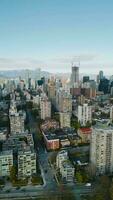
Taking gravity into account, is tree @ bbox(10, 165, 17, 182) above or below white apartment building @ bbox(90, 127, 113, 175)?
below

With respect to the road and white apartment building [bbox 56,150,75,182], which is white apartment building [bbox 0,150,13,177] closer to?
the road

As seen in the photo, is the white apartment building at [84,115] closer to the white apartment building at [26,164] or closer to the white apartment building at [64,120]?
the white apartment building at [64,120]

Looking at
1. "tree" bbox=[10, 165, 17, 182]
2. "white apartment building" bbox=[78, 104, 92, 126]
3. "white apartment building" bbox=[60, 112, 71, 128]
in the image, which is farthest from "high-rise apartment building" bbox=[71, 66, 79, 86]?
"tree" bbox=[10, 165, 17, 182]

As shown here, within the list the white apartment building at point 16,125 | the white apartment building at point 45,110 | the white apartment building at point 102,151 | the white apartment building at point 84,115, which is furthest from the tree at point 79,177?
the white apartment building at point 45,110

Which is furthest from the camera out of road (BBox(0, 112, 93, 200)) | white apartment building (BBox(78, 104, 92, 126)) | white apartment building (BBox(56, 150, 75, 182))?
white apartment building (BBox(78, 104, 92, 126))

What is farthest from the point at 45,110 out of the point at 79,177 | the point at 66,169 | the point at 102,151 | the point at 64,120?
the point at 79,177

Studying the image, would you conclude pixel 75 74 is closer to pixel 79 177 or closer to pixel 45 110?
pixel 45 110
